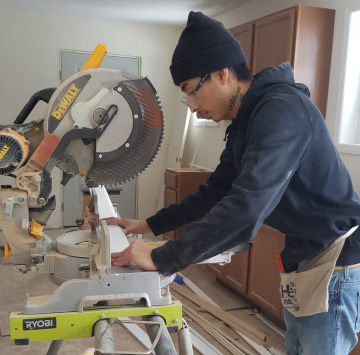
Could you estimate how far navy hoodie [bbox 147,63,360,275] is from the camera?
36.8 inches

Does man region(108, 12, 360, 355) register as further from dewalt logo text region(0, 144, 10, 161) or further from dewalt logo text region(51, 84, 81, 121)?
dewalt logo text region(0, 144, 10, 161)

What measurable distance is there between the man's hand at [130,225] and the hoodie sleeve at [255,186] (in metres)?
0.47

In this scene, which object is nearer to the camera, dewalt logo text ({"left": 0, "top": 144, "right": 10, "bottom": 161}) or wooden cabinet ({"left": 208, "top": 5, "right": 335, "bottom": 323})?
dewalt logo text ({"left": 0, "top": 144, "right": 10, "bottom": 161})

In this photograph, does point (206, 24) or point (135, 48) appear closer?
point (206, 24)

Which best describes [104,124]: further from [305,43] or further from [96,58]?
[305,43]

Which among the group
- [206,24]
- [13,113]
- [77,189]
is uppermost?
[206,24]

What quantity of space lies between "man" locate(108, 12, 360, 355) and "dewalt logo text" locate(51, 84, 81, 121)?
0.98 feet

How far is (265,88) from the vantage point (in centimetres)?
111

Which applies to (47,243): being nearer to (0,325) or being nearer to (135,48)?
(0,325)

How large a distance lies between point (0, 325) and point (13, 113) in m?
2.75

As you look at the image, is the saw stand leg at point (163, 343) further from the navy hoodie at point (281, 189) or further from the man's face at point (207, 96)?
the man's face at point (207, 96)

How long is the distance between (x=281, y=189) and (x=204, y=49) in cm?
45

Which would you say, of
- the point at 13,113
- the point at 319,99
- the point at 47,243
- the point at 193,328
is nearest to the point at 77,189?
the point at 13,113

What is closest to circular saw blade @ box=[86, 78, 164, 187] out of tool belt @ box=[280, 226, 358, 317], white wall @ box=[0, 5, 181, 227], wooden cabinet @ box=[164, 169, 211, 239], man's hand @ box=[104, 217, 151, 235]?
man's hand @ box=[104, 217, 151, 235]
